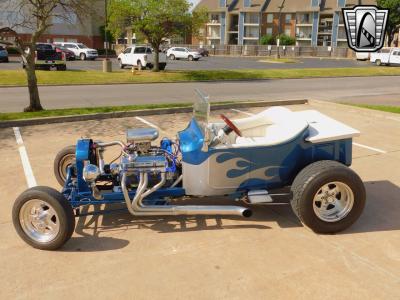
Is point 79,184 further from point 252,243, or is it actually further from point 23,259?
point 252,243

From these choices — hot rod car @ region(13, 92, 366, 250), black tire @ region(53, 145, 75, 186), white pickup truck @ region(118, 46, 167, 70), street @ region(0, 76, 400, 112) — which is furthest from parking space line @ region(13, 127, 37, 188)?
white pickup truck @ region(118, 46, 167, 70)

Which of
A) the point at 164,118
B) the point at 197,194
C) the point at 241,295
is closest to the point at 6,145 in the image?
the point at 164,118

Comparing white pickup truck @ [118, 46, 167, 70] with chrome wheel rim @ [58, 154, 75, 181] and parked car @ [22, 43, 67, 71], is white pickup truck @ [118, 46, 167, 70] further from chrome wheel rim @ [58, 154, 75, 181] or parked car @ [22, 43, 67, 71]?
chrome wheel rim @ [58, 154, 75, 181]

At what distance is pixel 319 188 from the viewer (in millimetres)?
4520

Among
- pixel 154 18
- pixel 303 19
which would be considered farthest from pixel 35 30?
pixel 303 19

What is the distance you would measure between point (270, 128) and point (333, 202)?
1.19 m

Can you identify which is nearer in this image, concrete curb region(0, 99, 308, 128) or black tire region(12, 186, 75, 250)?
black tire region(12, 186, 75, 250)

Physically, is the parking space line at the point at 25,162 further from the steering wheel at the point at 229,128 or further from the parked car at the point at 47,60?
the parked car at the point at 47,60

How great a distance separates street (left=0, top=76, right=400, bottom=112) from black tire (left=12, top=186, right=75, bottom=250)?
10.6 meters

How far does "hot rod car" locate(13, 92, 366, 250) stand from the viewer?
450cm

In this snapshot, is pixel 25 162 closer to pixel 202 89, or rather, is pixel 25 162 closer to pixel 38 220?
pixel 38 220

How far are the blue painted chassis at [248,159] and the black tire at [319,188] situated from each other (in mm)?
245

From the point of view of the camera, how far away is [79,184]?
4809 millimetres

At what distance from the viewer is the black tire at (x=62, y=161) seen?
18.9 feet
